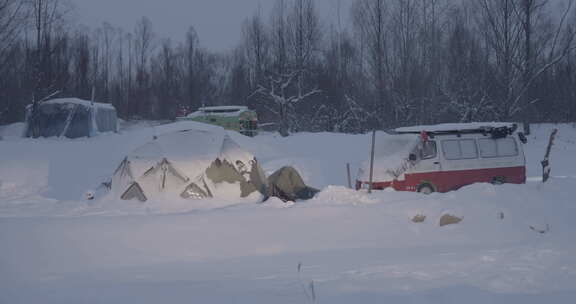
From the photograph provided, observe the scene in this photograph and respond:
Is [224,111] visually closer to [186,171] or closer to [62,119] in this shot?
[62,119]

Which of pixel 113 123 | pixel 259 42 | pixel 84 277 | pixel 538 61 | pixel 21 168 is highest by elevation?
pixel 259 42

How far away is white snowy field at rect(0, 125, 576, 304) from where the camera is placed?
586 cm

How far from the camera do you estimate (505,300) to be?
5.44 meters

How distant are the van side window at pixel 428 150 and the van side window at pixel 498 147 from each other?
150cm

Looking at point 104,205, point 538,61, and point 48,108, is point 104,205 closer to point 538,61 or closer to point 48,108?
point 48,108

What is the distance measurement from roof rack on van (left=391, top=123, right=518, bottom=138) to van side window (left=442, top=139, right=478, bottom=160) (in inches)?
10.3

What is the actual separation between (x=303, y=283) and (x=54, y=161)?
14608 millimetres

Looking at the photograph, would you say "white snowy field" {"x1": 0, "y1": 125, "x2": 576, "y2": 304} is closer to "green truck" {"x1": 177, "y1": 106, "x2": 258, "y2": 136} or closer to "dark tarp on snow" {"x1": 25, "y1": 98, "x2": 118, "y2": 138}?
"dark tarp on snow" {"x1": 25, "y1": 98, "x2": 118, "y2": 138}

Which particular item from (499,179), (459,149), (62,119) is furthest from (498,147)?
(62,119)

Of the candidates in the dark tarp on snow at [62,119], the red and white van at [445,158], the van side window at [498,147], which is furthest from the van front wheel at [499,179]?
the dark tarp on snow at [62,119]

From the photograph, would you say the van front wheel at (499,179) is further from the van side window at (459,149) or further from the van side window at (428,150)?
the van side window at (428,150)

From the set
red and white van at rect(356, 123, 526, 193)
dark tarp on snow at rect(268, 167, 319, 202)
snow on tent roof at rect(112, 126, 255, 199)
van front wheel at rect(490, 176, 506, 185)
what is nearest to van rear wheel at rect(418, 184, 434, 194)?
red and white van at rect(356, 123, 526, 193)

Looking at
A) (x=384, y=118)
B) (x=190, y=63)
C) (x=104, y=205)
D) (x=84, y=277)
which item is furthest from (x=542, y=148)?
(x=190, y=63)

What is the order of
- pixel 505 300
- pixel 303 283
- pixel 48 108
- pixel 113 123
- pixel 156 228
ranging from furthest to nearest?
1. pixel 113 123
2. pixel 48 108
3. pixel 156 228
4. pixel 303 283
5. pixel 505 300
